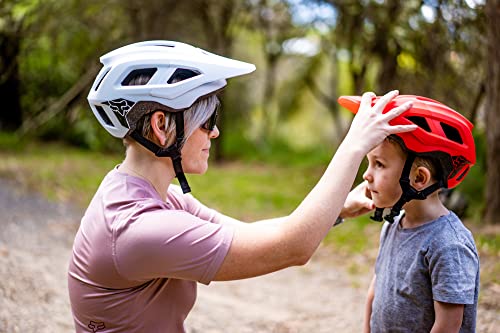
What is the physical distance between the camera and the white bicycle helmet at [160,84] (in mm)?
2205

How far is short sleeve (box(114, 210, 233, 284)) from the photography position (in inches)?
79.1

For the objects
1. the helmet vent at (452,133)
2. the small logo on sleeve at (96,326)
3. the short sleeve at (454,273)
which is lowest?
the small logo on sleeve at (96,326)

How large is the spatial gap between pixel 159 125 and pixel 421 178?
1.02 meters

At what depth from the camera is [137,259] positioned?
2031mm

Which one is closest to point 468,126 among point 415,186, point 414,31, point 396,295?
point 415,186

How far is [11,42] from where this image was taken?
11289 millimetres

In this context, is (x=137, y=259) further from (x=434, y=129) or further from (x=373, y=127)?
(x=434, y=129)

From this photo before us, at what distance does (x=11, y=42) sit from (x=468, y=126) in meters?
10.5

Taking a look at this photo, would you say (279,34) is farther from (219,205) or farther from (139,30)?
(219,205)

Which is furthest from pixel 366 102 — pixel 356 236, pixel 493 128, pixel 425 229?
pixel 356 236

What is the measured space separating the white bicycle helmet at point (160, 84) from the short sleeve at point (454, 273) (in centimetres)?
99

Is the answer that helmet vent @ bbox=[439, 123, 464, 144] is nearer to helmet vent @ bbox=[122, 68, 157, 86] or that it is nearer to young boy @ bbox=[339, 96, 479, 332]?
young boy @ bbox=[339, 96, 479, 332]

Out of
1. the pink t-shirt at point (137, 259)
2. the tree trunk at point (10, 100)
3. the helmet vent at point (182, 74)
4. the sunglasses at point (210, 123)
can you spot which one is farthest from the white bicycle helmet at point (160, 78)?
the tree trunk at point (10, 100)

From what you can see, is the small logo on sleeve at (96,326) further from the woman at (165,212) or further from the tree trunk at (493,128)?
the tree trunk at (493,128)
